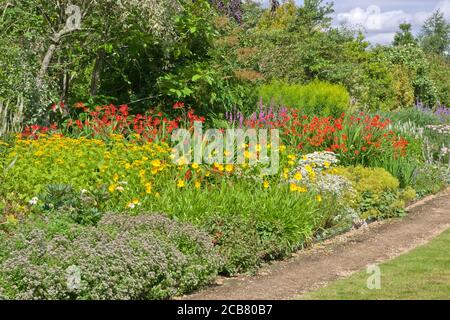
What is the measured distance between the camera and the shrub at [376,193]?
393 inches

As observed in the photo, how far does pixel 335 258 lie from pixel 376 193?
2.57 meters

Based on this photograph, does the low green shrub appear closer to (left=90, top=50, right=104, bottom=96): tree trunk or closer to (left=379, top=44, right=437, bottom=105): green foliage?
(left=90, top=50, right=104, bottom=96): tree trunk

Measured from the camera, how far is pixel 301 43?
22750mm

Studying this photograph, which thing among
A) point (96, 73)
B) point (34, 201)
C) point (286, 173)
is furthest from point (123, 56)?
point (34, 201)

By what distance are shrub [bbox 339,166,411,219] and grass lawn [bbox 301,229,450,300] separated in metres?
1.96

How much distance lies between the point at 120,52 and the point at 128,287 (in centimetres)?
773

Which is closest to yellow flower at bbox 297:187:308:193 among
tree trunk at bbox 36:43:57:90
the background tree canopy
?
the background tree canopy

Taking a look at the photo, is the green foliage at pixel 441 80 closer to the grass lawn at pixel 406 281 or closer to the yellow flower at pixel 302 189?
the yellow flower at pixel 302 189

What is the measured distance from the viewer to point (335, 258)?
7844mm

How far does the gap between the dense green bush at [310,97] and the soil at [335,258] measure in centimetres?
608

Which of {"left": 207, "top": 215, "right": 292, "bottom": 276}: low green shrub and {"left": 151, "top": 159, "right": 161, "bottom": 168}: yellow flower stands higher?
{"left": 151, "top": 159, "right": 161, "bottom": 168}: yellow flower

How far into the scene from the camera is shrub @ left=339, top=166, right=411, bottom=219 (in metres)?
9.98

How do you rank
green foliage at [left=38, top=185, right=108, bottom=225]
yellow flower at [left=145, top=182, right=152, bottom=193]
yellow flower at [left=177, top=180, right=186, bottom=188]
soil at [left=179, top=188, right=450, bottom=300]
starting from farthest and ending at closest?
yellow flower at [left=177, top=180, right=186, bottom=188], yellow flower at [left=145, top=182, right=152, bottom=193], green foliage at [left=38, top=185, right=108, bottom=225], soil at [left=179, top=188, right=450, bottom=300]

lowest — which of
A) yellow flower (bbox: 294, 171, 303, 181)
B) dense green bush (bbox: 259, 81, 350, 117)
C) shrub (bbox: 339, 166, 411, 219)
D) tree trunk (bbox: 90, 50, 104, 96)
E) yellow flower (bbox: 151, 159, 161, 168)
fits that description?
shrub (bbox: 339, 166, 411, 219)
